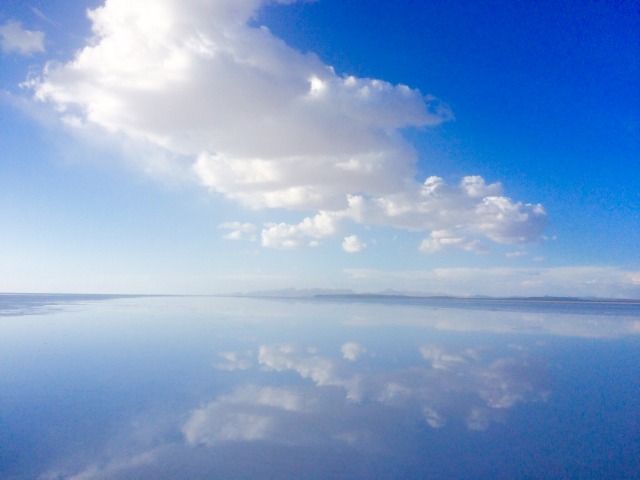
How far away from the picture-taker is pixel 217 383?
12.1 meters

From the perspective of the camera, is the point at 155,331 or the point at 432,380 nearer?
the point at 432,380

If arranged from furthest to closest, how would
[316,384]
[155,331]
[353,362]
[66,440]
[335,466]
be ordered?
1. [155,331]
2. [353,362]
3. [316,384]
4. [66,440]
5. [335,466]

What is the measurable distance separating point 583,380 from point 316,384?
27.1 feet

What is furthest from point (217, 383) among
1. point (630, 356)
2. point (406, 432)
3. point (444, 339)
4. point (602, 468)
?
point (630, 356)

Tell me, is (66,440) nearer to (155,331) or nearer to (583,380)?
(583,380)

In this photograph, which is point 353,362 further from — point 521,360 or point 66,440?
point 66,440

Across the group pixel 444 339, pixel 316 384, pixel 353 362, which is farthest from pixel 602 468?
pixel 444 339

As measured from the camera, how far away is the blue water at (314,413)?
6902 millimetres

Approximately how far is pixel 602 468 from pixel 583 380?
7.13 meters

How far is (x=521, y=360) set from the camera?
1623cm

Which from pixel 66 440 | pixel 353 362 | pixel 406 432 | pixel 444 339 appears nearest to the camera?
pixel 66 440

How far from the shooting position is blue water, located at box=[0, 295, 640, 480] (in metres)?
6.90

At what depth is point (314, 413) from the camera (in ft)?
30.9

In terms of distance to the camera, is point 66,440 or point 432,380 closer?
point 66,440
